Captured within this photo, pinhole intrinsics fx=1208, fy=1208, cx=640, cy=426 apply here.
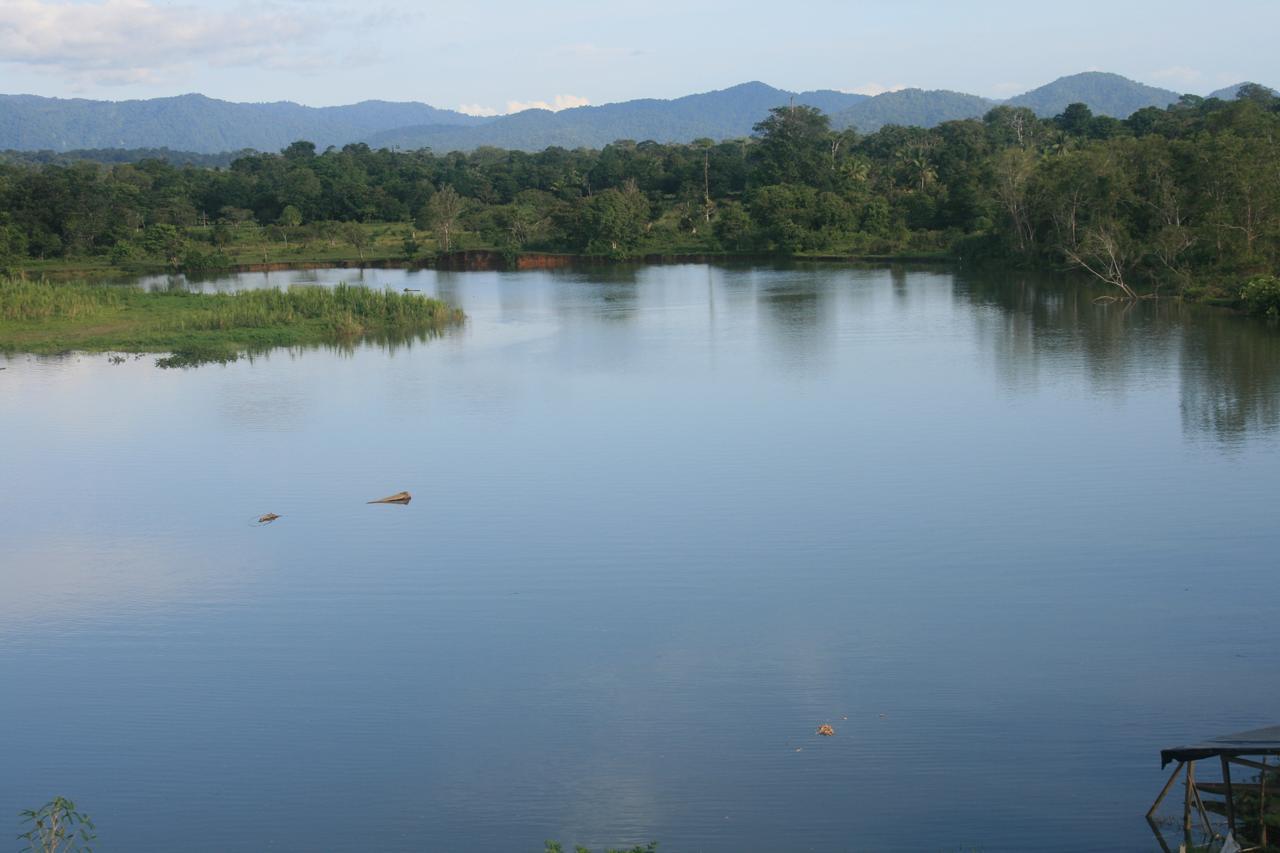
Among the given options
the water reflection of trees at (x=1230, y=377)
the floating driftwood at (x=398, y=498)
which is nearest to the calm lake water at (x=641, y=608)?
the water reflection of trees at (x=1230, y=377)

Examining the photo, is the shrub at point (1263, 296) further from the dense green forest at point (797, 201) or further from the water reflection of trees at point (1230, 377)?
the dense green forest at point (797, 201)

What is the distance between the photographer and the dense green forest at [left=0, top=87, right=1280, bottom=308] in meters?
29.4

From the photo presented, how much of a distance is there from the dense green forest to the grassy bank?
853 cm

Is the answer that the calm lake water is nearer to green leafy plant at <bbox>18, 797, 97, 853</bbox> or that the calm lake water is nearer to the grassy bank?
green leafy plant at <bbox>18, 797, 97, 853</bbox>

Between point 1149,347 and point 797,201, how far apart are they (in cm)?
2699

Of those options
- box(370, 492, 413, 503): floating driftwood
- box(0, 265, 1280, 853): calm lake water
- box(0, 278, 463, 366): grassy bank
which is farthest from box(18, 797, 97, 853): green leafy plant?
box(0, 278, 463, 366): grassy bank

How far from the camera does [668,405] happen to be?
18.3m

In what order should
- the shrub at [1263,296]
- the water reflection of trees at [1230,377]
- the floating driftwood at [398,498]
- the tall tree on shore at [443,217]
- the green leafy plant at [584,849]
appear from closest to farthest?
the green leafy plant at [584,849], the floating driftwood at [398,498], the water reflection of trees at [1230,377], the shrub at [1263,296], the tall tree on shore at [443,217]

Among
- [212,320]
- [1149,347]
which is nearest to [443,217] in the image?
[212,320]

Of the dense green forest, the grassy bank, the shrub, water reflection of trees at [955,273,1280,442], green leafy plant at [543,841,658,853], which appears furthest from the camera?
the dense green forest

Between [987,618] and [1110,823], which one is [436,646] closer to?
[987,618]

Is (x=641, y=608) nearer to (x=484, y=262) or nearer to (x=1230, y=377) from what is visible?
(x=1230, y=377)

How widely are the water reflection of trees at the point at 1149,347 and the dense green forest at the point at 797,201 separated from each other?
2153 mm

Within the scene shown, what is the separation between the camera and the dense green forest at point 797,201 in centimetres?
2942
